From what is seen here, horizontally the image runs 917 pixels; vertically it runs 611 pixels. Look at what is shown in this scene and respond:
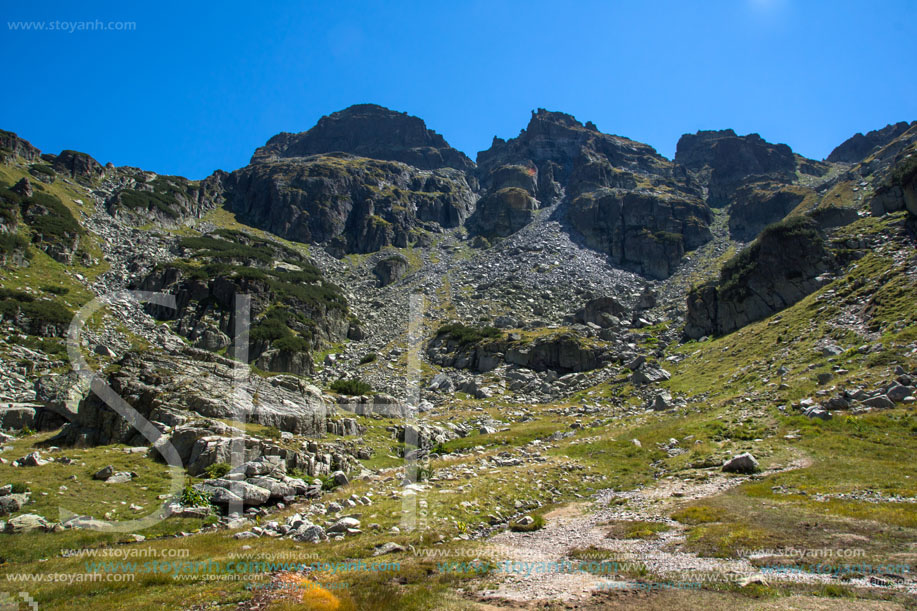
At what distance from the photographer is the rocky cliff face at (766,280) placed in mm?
51906

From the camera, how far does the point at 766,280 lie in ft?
181

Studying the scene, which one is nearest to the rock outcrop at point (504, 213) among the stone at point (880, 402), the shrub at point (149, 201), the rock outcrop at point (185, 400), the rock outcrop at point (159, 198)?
the rock outcrop at point (159, 198)

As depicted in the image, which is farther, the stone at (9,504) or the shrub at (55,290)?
the shrub at (55,290)

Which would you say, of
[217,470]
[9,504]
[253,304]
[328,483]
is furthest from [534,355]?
[9,504]

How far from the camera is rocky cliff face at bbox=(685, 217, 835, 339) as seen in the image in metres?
51.9

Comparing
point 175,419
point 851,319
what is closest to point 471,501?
point 175,419

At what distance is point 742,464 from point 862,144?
702 feet

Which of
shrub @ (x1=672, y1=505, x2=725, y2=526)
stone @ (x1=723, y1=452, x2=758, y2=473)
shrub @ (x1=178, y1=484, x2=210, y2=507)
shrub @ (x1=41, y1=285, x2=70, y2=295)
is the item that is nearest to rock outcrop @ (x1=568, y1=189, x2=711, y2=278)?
stone @ (x1=723, y1=452, x2=758, y2=473)

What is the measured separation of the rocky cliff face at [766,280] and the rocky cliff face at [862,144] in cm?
14426

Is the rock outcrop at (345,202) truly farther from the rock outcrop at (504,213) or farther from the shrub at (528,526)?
the shrub at (528,526)

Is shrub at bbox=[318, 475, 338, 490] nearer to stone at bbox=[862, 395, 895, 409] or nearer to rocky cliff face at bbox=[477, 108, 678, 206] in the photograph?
stone at bbox=[862, 395, 895, 409]

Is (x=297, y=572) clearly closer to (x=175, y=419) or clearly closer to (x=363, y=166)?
(x=175, y=419)

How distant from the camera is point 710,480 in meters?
19.6

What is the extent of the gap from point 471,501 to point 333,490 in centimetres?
611
